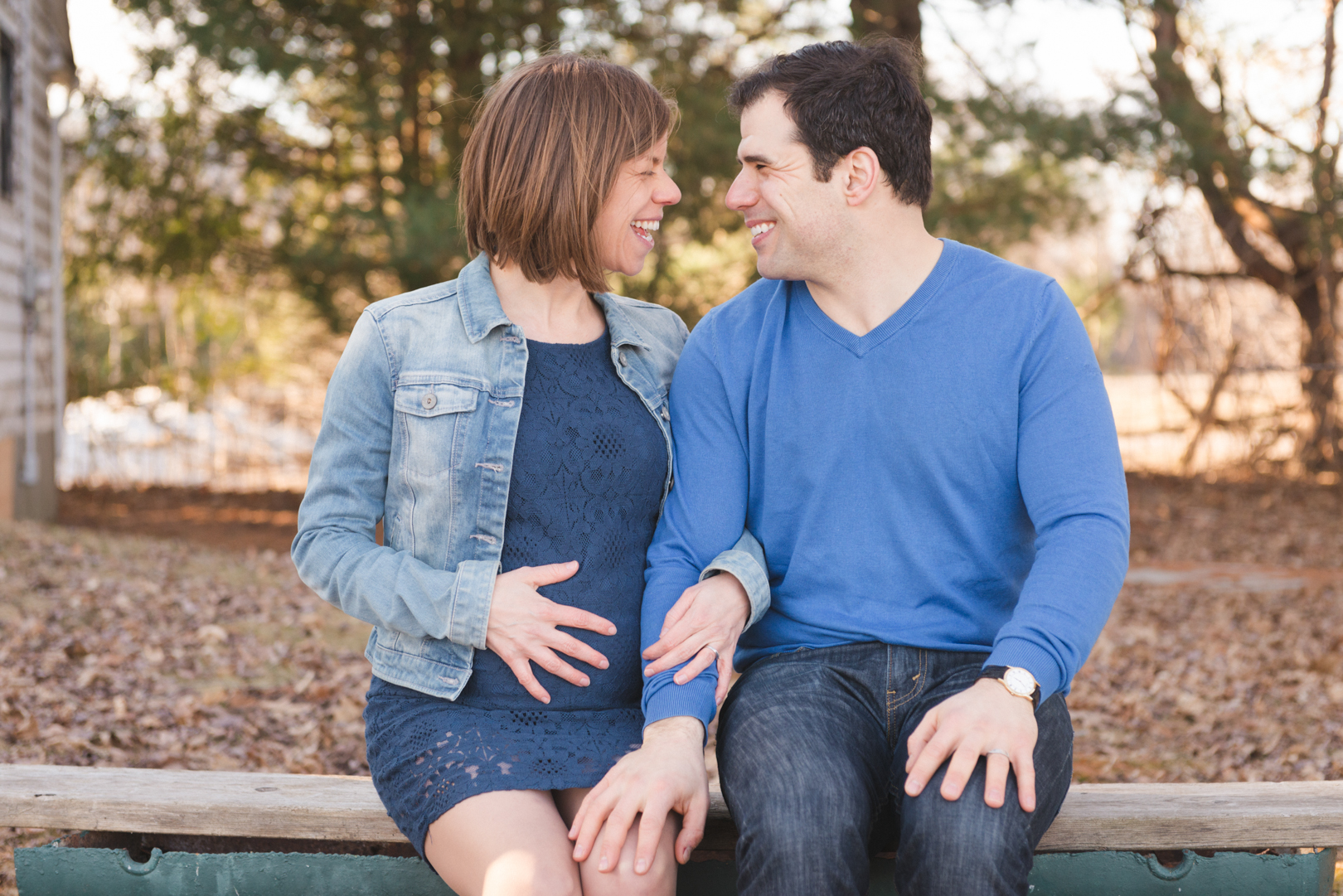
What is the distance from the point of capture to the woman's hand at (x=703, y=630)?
2150 millimetres

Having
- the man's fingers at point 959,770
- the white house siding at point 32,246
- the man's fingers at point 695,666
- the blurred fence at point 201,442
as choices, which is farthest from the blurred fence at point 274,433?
the man's fingers at point 959,770

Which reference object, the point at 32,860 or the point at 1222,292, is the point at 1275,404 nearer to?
the point at 1222,292

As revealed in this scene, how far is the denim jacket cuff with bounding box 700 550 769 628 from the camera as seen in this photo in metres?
2.25

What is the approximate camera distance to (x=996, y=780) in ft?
5.99

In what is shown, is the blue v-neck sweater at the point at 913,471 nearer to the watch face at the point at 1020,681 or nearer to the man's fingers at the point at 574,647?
the man's fingers at the point at 574,647

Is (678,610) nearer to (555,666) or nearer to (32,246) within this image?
(555,666)

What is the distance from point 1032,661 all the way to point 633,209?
1147mm

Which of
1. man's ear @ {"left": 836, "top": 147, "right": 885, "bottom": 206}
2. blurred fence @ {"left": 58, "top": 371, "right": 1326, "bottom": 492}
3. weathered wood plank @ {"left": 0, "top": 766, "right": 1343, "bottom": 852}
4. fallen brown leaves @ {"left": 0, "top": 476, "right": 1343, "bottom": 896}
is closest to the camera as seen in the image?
weathered wood plank @ {"left": 0, "top": 766, "right": 1343, "bottom": 852}

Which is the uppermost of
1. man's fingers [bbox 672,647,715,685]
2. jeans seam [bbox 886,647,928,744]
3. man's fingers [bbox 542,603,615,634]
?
man's fingers [bbox 542,603,615,634]

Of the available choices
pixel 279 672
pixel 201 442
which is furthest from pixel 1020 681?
pixel 201 442

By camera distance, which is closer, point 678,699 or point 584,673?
point 678,699

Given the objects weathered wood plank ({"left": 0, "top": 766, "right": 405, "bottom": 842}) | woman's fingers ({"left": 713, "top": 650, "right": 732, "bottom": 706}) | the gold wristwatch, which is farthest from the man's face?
weathered wood plank ({"left": 0, "top": 766, "right": 405, "bottom": 842})

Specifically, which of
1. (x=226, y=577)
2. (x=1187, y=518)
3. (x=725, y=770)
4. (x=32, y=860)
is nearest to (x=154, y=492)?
(x=226, y=577)

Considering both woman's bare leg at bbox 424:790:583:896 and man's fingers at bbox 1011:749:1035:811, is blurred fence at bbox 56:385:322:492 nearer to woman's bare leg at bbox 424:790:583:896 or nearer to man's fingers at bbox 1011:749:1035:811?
woman's bare leg at bbox 424:790:583:896
